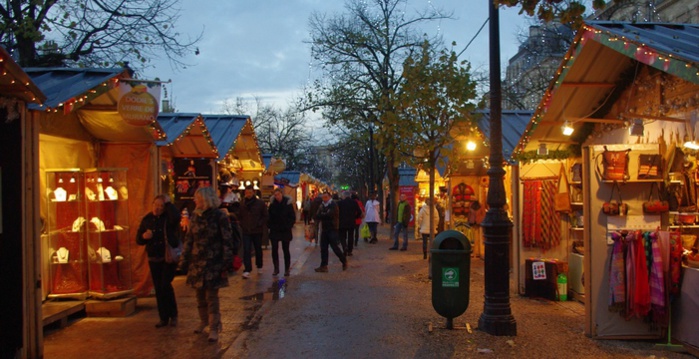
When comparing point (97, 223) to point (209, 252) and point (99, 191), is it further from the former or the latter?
point (209, 252)

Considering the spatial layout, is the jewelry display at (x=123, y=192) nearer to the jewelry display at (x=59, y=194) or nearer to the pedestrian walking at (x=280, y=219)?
the jewelry display at (x=59, y=194)

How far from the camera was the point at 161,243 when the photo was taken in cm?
823

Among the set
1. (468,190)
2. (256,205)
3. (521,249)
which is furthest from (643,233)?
(468,190)

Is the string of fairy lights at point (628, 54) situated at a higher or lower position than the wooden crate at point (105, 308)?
higher

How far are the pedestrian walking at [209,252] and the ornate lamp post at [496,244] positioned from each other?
316cm

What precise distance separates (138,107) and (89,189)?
148 centimetres

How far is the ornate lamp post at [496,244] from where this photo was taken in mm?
7812

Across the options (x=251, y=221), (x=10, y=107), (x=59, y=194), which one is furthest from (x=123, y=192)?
(x=251, y=221)

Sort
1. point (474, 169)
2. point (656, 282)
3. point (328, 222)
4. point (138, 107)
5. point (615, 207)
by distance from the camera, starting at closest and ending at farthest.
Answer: point (656, 282), point (615, 207), point (138, 107), point (328, 222), point (474, 169)

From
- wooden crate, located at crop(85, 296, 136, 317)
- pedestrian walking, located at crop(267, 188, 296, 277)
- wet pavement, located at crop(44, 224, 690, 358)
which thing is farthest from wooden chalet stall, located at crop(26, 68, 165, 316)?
pedestrian walking, located at crop(267, 188, 296, 277)

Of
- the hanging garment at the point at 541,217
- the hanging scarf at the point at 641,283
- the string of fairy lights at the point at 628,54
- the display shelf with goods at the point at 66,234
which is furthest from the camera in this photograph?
the hanging garment at the point at 541,217

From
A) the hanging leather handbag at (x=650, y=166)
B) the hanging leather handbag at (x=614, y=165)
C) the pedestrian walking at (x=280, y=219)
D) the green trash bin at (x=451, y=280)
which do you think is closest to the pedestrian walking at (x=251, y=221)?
the pedestrian walking at (x=280, y=219)

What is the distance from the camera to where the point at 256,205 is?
1296 centimetres

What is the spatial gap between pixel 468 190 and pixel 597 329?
10012mm
